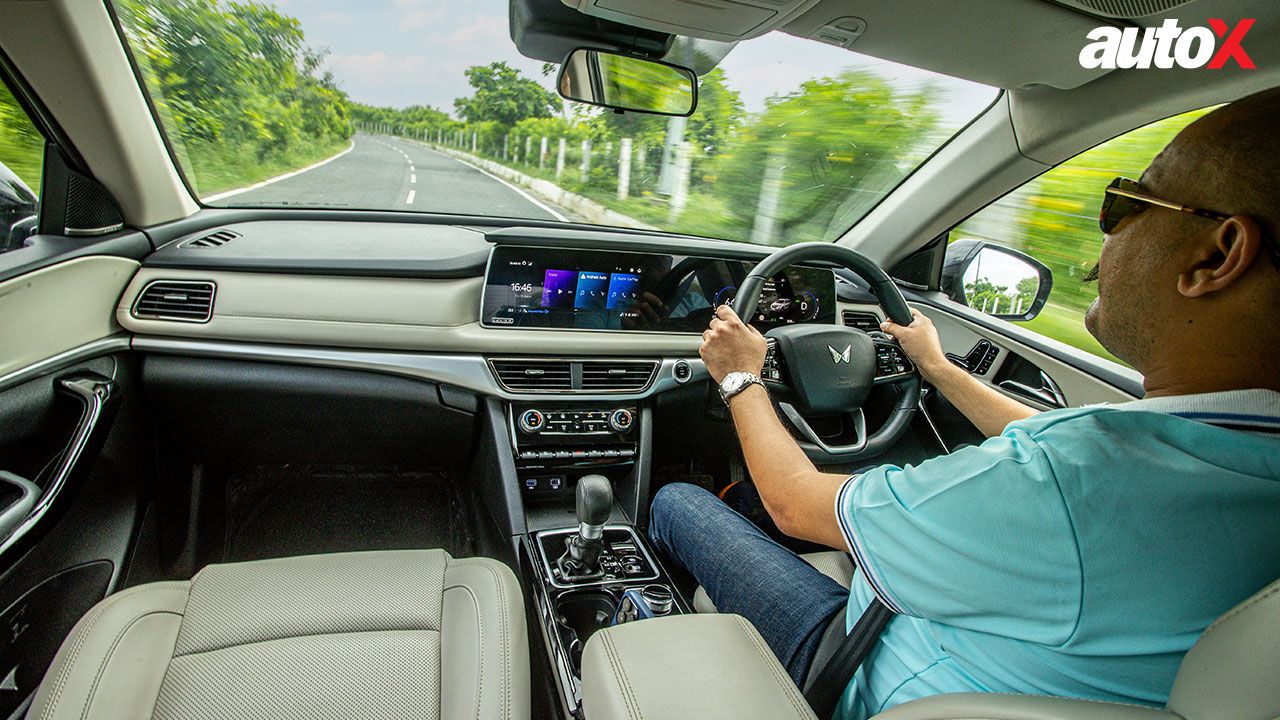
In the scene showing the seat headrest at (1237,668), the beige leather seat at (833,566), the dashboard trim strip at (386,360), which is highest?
the seat headrest at (1237,668)

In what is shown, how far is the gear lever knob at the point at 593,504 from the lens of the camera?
6.97ft

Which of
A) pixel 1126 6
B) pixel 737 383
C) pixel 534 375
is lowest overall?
pixel 534 375

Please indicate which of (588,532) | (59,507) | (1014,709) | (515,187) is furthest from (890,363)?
(59,507)

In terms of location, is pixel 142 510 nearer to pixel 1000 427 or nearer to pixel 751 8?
pixel 751 8

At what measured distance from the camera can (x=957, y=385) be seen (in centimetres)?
226

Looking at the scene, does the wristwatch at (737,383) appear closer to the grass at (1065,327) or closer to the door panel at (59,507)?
the grass at (1065,327)

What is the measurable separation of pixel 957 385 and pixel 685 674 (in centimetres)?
151

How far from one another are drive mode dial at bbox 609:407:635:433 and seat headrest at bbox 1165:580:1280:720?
2.03m

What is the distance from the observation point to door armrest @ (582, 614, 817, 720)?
1122 mm

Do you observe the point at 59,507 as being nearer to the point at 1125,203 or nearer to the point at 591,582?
the point at 591,582

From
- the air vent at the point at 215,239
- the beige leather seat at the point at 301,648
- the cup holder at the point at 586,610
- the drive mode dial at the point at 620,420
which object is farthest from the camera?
the drive mode dial at the point at 620,420

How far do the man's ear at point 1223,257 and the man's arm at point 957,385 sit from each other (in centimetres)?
104

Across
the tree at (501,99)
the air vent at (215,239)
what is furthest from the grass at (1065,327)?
the air vent at (215,239)

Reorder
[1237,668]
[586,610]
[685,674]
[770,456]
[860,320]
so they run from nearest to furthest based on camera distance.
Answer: [1237,668]
[685,674]
[770,456]
[586,610]
[860,320]
